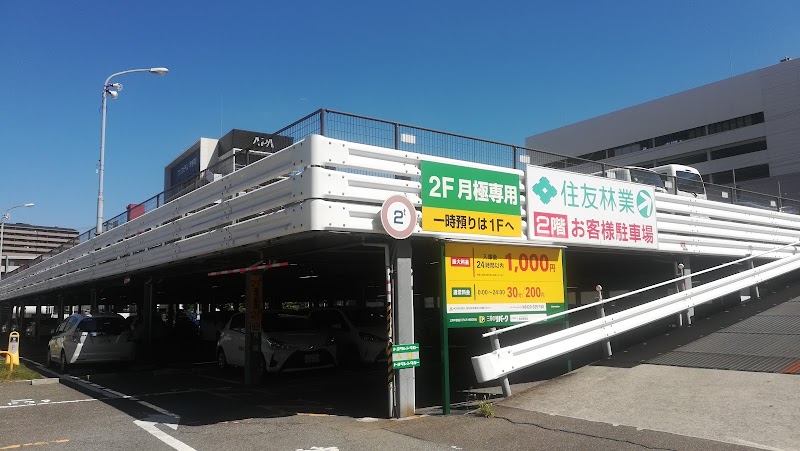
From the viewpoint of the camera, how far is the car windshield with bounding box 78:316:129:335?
17.2 m

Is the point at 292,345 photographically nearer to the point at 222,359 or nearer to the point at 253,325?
the point at 253,325

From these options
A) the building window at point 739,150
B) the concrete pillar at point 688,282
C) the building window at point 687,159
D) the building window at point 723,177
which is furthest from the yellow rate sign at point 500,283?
the building window at point 687,159

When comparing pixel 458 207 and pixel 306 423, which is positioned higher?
pixel 458 207

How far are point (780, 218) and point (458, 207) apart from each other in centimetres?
1461

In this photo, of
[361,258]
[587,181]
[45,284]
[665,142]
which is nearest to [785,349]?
[587,181]

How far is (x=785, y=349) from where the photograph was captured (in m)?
10.6

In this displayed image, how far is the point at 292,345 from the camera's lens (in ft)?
47.2

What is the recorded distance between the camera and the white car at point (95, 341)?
1692cm

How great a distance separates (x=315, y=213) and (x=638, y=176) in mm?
9392

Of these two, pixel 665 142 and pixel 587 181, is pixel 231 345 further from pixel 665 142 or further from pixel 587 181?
pixel 665 142

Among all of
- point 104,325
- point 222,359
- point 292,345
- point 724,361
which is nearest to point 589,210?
point 724,361

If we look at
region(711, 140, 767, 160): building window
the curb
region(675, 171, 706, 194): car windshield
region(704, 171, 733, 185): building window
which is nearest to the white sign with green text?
region(675, 171, 706, 194): car windshield

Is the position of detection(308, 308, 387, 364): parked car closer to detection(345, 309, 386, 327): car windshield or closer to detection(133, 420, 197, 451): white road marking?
detection(345, 309, 386, 327): car windshield

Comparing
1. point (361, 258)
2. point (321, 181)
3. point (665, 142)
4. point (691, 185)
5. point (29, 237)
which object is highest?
point (665, 142)
